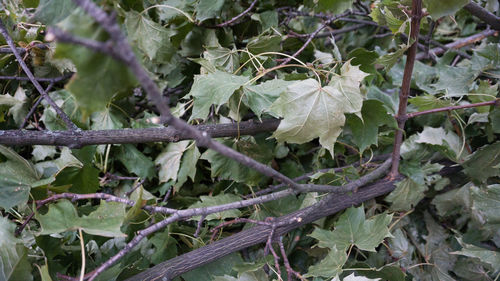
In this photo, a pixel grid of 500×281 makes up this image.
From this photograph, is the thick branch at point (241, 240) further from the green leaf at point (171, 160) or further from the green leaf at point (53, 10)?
the green leaf at point (53, 10)

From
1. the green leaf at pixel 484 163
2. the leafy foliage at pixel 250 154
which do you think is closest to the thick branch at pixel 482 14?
the leafy foliage at pixel 250 154

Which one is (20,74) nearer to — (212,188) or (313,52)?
(212,188)

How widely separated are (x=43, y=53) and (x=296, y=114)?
23.3 inches

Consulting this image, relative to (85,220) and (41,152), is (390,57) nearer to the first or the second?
(85,220)

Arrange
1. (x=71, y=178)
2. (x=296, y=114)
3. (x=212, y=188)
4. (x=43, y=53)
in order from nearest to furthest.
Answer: (x=296, y=114)
(x=71, y=178)
(x=43, y=53)
(x=212, y=188)

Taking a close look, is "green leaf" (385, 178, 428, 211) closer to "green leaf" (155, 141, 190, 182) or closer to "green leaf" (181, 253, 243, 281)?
"green leaf" (181, 253, 243, 281)

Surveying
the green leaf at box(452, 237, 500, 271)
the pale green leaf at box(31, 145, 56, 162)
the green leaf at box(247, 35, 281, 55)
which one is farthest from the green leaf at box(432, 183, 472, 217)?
the pale green leaf at box(31, 145, 56, 162)

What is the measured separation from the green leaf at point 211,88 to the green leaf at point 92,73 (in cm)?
30

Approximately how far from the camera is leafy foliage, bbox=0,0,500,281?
64 cm

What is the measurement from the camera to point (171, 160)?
0.89 meters

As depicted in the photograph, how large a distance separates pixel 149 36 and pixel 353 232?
1.80ft

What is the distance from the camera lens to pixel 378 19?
0.76 m

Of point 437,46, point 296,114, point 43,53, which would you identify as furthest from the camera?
point 437,46

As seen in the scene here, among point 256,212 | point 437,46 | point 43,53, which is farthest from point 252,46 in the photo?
point 437,46
